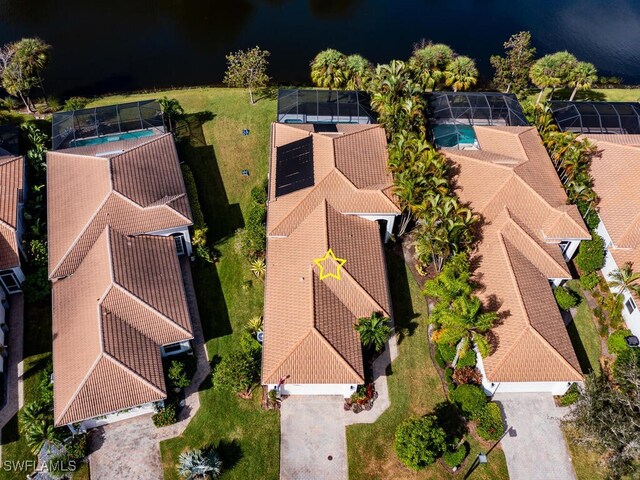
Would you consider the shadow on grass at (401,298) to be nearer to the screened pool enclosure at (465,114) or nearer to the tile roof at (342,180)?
the tile roof at (342,180)

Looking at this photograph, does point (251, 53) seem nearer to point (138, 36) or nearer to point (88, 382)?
point (138, 36)

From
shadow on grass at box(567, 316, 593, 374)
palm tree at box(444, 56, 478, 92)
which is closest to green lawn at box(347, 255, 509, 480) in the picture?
shadow on grass at box(567, 316, 593, 374)

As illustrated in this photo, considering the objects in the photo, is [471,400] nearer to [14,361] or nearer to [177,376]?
[177,376]

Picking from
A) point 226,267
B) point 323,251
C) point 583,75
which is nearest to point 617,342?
point 323,251

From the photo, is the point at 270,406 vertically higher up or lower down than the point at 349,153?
lower down

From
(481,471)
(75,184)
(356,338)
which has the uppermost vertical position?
(75,184)

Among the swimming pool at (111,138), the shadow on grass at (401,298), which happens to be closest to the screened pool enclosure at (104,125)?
the swimming pool at (111,138)

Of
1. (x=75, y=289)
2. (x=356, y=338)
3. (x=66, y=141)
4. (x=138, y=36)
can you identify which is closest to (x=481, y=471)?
(x=356, y=338)
